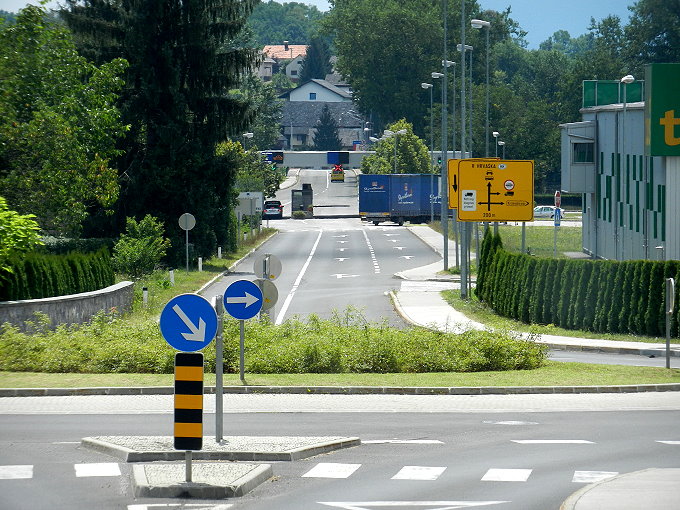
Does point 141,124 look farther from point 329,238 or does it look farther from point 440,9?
point 440,9

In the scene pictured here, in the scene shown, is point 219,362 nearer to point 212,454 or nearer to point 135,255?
point 212,454

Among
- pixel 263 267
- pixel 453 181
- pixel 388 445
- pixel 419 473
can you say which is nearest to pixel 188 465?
pixel 419 473

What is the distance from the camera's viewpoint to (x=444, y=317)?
39.8m

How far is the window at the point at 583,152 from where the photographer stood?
64250 millimetres

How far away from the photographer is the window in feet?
211

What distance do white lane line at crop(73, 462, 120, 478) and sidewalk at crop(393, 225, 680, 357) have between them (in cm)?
1269

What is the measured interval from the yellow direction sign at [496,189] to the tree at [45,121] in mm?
13318

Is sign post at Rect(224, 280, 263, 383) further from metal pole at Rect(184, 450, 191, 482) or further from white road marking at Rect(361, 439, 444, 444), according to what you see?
metal pole at Rect(184, 450, 191, 482)

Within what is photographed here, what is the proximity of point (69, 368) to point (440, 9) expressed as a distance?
480 feet

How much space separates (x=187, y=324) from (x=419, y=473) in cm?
314

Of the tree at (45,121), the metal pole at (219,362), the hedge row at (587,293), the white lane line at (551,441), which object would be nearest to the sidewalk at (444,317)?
the hedge row at (587,293)

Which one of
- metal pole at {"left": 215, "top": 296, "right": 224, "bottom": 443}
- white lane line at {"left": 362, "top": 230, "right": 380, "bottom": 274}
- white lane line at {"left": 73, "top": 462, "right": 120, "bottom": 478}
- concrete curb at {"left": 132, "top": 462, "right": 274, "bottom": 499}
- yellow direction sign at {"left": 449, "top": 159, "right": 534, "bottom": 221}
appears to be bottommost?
white lane line at {"left": 362, "top": 230, "right": 380, "bottom": 274}

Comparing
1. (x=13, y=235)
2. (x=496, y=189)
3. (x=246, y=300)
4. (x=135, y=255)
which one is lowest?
(x=135, y=255)

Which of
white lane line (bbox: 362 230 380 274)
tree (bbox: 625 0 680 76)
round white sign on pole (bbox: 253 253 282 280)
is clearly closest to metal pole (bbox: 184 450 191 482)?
round white sign on pole (bbox: 253 253 282 280)
